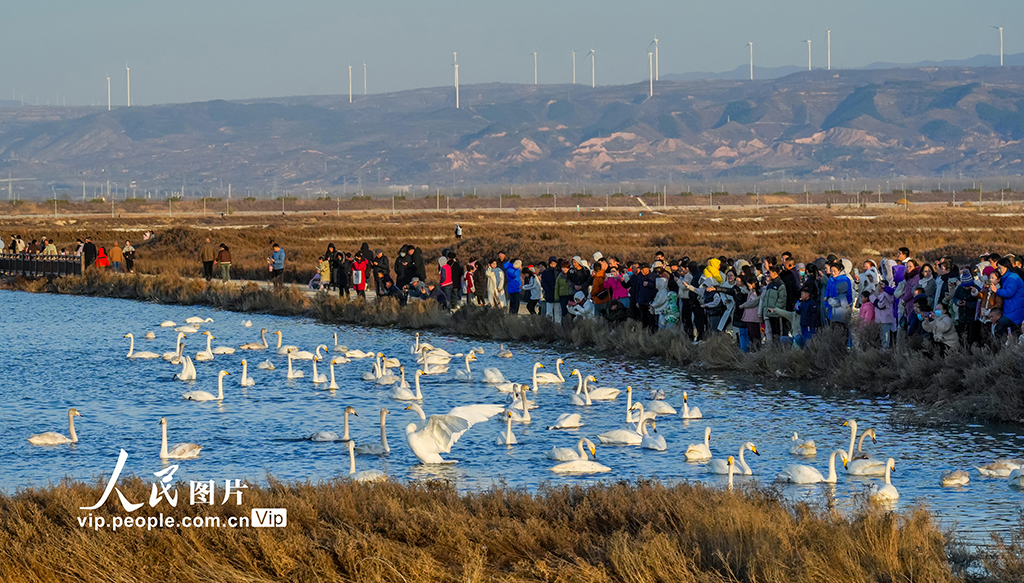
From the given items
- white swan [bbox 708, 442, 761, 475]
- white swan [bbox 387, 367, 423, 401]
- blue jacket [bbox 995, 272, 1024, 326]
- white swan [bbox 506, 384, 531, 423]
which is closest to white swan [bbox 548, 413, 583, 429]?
white swan [bbox 506, 384, 531, 423]

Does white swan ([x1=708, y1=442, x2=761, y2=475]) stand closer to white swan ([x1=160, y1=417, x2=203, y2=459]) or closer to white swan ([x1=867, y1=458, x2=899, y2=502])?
white swan ([x1=867, y1=458, x2=899, y2=502])

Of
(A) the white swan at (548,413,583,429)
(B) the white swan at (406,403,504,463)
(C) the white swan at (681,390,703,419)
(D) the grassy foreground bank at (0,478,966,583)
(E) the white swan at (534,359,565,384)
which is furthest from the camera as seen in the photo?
(E) the white swan at (534,359,565,384)

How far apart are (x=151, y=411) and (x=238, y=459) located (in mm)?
4059

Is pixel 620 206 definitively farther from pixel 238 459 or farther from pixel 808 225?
pixel 238 459

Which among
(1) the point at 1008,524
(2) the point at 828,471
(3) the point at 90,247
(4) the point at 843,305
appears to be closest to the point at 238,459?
(2) the point at 828,471

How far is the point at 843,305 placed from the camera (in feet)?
61.9

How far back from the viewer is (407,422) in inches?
666

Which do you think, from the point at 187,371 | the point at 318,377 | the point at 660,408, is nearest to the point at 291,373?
the point at 318,377

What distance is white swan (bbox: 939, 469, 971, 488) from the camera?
12.3 meters

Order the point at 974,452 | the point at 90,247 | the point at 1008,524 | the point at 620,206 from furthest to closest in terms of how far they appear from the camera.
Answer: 1. the point at 620,206
2. the point at 90,247
3. the point at 974,452
4. the point at 1008,524

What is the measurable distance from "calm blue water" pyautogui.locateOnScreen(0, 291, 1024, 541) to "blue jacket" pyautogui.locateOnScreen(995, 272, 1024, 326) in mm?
1720

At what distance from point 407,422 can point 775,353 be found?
253 inches

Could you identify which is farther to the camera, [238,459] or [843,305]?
[843,305]

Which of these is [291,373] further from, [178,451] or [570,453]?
[570,453]
